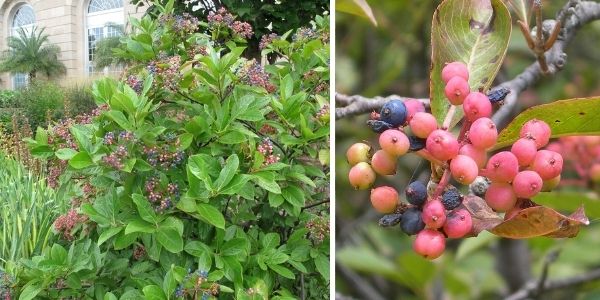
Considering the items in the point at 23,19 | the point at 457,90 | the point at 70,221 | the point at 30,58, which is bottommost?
the point at 30,58

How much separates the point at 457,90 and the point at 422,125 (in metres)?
0.03

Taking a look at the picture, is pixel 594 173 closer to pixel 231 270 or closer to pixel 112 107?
pixel 231 270

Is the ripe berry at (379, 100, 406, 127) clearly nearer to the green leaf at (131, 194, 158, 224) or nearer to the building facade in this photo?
the green leaf at (131, 194, 158, 224)

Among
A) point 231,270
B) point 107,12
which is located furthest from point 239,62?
point 107,12

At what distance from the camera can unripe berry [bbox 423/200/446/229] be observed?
418 millimetres

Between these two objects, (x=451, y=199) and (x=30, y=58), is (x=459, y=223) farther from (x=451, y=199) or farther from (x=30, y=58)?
(x=30, y=58)

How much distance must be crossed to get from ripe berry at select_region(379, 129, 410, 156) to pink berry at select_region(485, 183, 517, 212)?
56mm

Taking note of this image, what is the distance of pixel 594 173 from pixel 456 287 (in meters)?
0.15

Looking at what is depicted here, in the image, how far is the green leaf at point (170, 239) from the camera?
1.12 metres

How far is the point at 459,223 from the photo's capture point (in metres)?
0.41

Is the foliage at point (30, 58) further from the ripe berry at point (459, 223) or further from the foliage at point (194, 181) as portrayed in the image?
the ripe berry at point (459, 223)

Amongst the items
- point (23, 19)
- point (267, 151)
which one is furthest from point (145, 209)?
point (23, 19)

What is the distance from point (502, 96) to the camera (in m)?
0.43

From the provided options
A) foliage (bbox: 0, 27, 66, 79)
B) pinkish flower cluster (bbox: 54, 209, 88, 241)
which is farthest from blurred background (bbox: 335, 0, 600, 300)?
foliage (bbox: 0, 27, 66, 79)
